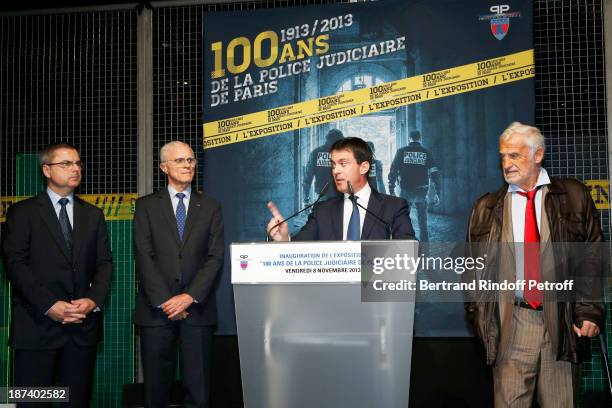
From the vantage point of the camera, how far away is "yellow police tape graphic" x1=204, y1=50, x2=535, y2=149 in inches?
188

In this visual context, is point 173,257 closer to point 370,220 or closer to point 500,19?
point 370,220

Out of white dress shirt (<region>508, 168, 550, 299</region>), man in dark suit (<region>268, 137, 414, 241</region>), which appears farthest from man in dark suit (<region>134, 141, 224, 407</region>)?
white dress shirt (<region>508, 168, 550, 299</region>)

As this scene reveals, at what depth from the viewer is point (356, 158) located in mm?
3998

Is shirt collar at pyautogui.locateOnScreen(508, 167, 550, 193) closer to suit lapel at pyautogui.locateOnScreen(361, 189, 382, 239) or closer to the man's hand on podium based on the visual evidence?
suit lapel at pyautogui.locateOnScreen(361, 189, 382, 239)

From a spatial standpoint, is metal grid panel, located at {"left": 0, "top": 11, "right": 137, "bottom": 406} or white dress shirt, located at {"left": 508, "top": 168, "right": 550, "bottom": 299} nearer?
white dress shirt, located at {"left": 508, "top": 168, "right": 550, "bottom": 299}

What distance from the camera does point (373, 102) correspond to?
16.2 ft

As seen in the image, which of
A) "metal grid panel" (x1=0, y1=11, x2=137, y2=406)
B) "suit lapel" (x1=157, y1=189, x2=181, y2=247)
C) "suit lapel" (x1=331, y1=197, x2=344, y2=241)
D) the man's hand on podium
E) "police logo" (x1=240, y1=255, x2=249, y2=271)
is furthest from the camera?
"metal grid panel" (x1=0, y1=11, x2=137, y2=406)

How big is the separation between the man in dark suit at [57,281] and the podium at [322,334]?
145 cm

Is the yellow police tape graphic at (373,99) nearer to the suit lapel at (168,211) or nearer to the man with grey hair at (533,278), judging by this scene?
the suit lapel at (168,211)

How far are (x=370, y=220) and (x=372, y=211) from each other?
0.06 meters

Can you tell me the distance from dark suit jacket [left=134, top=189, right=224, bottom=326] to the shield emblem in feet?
7.54

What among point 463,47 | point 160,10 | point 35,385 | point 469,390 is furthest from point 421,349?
point 160,10

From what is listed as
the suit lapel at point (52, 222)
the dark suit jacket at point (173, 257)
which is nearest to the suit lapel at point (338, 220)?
the dark suit jacket at point (173, 257)

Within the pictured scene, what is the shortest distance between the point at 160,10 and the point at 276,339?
3.25 metres
